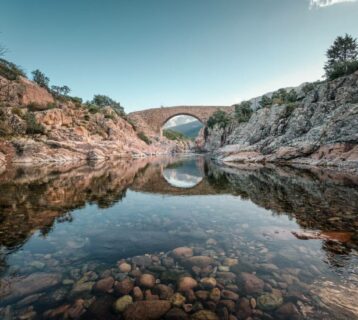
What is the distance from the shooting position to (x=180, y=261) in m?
4.53

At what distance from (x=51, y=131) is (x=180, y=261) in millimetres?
42043

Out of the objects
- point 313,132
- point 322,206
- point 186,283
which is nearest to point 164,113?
point 313,132

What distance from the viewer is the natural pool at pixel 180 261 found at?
319cm

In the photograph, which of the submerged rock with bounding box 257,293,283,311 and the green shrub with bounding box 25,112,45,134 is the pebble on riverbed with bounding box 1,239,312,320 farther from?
the green shrub with bounding box 25,112,45,134

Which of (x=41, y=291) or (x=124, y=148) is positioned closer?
(x=41, y=291)

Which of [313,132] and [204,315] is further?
[313,132]

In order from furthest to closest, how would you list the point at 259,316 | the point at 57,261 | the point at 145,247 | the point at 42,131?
1. the point at 42,131
2. the point at 145,247
3. the point at 57,261
4. the point at 259,316

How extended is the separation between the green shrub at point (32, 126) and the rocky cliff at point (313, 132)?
3079 cm

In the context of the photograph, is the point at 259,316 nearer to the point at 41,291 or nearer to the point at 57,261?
the point at 41,291

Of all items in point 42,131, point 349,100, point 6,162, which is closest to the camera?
point 349,100

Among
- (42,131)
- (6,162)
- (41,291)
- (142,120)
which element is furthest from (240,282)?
(142,120)

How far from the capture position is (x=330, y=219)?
22.5 ft

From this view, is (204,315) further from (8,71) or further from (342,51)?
(8,71)

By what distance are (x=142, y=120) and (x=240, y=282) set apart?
311ft
